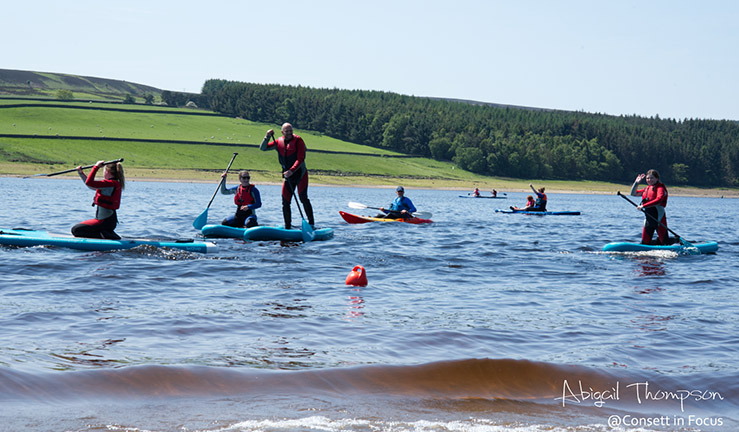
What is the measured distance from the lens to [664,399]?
6797 millimetres

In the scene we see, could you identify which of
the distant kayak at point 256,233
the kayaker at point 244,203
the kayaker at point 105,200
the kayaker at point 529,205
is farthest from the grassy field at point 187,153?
the kayaker at point 105,200

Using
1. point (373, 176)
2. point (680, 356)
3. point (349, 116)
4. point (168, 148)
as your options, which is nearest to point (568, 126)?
point (349, 116)

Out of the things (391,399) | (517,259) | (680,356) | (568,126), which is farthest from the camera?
(568,126)

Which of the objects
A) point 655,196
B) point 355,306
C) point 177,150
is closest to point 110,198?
point 355,306

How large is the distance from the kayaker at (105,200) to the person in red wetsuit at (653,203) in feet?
39.6

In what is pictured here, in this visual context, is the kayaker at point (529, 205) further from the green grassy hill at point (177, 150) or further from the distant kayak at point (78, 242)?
the green grassy hill at point (177, 150)

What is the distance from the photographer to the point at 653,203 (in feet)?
60.1

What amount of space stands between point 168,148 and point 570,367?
116793 mm

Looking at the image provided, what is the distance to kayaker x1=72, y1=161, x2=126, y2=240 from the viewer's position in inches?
580

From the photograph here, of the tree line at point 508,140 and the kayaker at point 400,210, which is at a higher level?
the tree line at point 508,140

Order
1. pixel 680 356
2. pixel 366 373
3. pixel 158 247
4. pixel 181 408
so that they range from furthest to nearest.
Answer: pixel 158 247
pixel 680 356
pixel 366 373
pixel 181 408

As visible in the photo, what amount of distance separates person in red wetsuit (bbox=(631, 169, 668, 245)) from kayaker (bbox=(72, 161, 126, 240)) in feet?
39.6

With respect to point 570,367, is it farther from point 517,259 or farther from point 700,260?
point 700,260

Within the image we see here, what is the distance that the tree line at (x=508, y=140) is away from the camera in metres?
150
